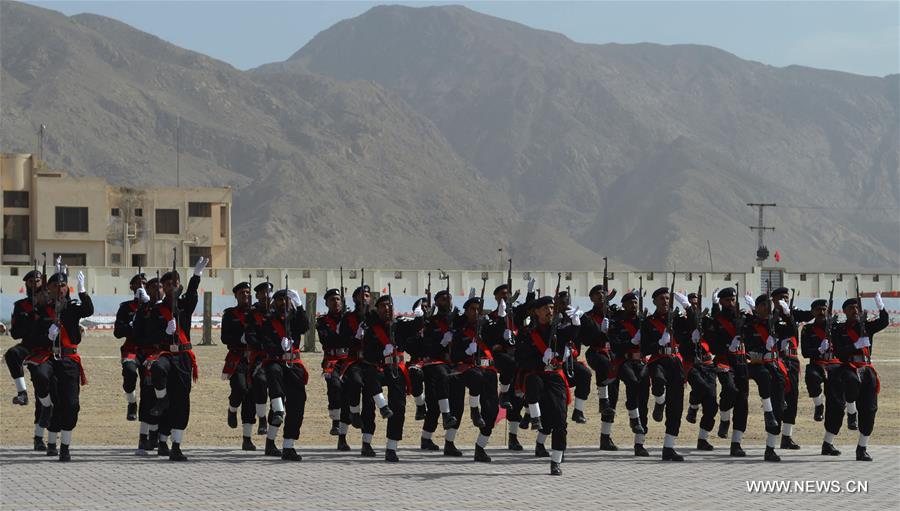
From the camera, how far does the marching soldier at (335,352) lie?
19.4 m

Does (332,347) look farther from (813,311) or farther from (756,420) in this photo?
(756,420)

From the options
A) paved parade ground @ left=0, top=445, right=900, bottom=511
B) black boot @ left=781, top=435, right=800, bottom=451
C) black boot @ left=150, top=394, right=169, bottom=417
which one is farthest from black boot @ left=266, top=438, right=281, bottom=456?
black boot @ left=781, top=435, right=800, bottom=451

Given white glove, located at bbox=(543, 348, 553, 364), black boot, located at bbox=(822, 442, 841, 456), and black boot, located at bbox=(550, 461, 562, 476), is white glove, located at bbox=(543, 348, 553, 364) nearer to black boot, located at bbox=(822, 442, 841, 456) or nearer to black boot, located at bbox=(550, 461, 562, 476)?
black boot, located at bbox=(550, 461, 562, 476)

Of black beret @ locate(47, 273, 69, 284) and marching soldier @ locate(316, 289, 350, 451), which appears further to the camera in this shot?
marching soldier @ locate(316, 289, 350, 451)

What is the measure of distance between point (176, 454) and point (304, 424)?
5.84 m

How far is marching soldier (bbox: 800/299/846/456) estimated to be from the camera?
1884 centimetres

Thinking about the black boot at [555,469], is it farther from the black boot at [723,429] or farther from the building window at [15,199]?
the building window at [15,199]

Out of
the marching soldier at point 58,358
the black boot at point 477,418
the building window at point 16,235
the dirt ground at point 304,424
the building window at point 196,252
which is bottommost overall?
the dirt ground at point 304,424

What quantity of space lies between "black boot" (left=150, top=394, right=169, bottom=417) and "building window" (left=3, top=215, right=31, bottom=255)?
72.0 m

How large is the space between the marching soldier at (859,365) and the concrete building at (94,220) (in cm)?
6909

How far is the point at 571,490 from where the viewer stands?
15.5 metres

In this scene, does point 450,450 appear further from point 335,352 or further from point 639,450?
point 639,450

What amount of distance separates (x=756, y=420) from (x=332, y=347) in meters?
8.56

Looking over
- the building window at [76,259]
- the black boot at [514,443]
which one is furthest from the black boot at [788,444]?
the building window at [76,259]
